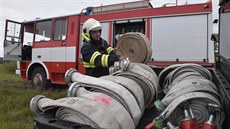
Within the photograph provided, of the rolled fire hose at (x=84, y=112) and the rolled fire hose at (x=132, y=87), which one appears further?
the rolled fire hose at (x=132, y=87)

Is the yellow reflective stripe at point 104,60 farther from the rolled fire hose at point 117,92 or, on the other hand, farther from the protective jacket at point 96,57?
the rolled fire hose at point 117,92

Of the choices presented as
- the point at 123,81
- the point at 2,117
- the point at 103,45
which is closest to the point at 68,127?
the point at 123,81

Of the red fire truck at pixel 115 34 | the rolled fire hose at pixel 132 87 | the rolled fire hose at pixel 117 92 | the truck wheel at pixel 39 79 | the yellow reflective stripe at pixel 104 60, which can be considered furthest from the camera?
the truck wheel at pixel 39 79

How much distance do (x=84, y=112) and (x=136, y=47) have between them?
1.64 metres

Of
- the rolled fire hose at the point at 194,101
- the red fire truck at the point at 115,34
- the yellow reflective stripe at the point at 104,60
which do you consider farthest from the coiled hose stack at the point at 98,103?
the red fire truck at the point at 115,34

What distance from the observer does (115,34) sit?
21.6 ft

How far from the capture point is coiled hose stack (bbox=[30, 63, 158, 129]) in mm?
1105

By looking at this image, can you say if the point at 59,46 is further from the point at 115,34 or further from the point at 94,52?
the point at 94,52

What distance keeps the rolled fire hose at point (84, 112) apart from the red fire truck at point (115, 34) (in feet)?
14.9

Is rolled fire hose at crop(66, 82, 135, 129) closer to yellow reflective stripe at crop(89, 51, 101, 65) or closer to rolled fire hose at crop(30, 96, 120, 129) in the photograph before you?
rolled fire hose at crop(30, 96, 120, 129)

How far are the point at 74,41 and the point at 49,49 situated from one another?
3.34ft

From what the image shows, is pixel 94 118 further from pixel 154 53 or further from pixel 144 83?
pixel 154 53

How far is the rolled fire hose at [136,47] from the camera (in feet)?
8.43

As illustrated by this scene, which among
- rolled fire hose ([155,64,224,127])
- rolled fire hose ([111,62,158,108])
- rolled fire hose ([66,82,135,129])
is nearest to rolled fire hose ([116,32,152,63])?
rolled fire hose ([111,62,158,108])
